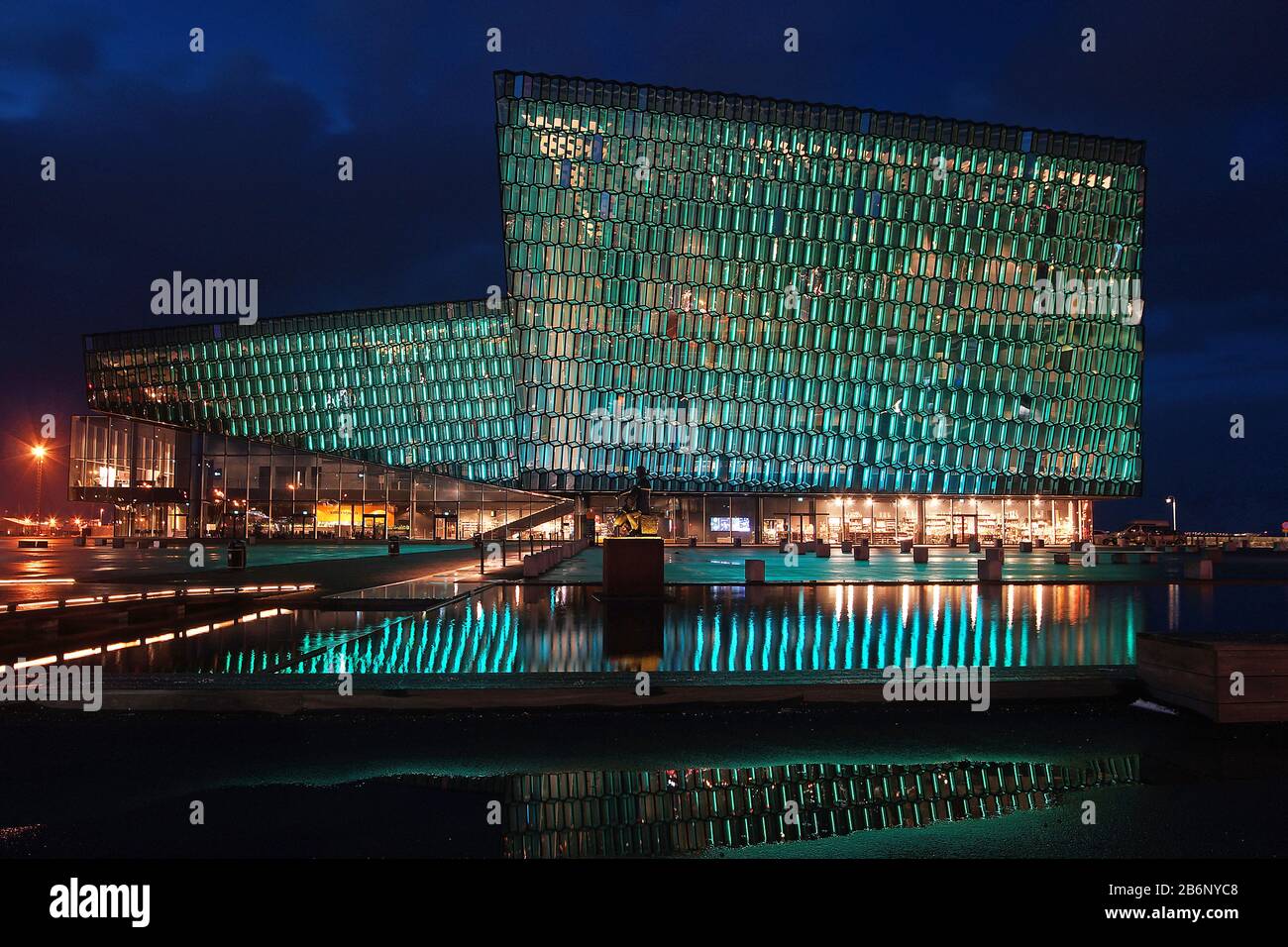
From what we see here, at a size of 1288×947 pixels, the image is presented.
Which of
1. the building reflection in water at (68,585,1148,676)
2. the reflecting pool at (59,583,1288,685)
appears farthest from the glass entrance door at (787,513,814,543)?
the building reflection in water at (68,585,1148,676)

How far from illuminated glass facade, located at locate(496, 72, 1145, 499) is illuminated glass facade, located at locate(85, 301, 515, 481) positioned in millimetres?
3841

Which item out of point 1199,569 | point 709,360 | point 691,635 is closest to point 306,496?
point 709,360

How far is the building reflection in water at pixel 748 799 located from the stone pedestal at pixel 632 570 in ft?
45.0

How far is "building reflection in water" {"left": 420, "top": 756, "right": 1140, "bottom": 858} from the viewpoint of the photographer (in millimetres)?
5531

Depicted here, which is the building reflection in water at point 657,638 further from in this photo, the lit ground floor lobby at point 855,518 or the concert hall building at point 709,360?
the lit ground floor lobby at point 855,518

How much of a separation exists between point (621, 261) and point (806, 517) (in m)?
23.5

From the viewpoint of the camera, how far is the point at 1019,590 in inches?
993

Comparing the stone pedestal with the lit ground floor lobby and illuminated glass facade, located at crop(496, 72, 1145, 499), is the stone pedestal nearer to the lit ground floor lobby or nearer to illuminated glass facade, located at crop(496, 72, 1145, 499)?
Answer: illuminated glass facade, located at crop(496, 72, 1145, 499)

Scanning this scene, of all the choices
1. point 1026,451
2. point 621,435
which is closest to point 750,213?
point 621,435

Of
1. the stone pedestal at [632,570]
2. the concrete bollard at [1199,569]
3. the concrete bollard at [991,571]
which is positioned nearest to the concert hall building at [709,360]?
the concrete bollard at [991,571]

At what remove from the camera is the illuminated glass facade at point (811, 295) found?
233 feet

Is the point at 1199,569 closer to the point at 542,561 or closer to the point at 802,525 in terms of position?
the point at 542,561

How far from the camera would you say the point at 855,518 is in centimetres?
7606
